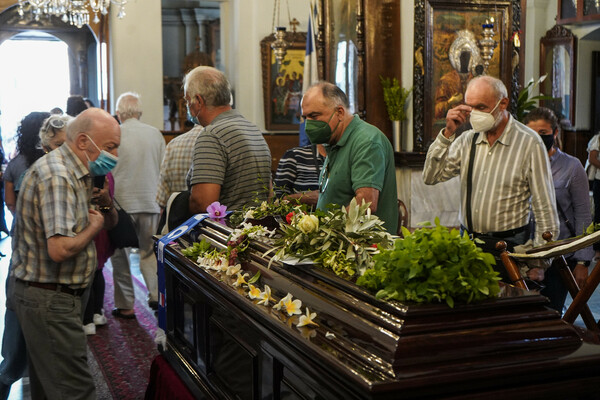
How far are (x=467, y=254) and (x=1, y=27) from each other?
1298 cm

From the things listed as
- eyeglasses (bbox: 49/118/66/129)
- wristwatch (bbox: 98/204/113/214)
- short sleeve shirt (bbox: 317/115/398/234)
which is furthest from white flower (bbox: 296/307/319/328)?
eyeglasses (bbox: 49/118/66/129)

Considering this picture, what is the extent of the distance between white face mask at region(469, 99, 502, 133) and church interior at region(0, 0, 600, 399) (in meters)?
1.38

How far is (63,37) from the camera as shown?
13297 millimetres

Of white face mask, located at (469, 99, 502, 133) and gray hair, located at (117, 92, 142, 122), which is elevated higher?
gray hair, located at (117, 92, 142, 122)

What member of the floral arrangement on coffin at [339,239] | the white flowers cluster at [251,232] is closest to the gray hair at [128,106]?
the white flowers cluster at [251,232]

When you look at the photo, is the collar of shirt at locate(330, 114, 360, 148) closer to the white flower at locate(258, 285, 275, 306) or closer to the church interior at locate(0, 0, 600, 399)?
the church interior at locate(0, 0, 600, 399)

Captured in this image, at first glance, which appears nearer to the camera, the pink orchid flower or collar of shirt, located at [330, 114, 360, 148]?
the pink orchid flower

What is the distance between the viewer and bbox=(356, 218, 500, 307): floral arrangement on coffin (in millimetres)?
1661

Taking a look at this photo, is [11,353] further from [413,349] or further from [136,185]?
[413,349]

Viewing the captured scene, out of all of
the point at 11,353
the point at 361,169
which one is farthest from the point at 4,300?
the point at 361,169

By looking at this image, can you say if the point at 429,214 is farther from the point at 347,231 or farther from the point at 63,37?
the point at 63,37

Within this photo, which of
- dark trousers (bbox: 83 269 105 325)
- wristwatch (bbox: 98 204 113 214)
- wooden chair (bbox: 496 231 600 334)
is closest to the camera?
wooden chair (bbox: 496 231 600 334)

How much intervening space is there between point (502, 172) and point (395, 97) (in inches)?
156

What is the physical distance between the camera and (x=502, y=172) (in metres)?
3.55
